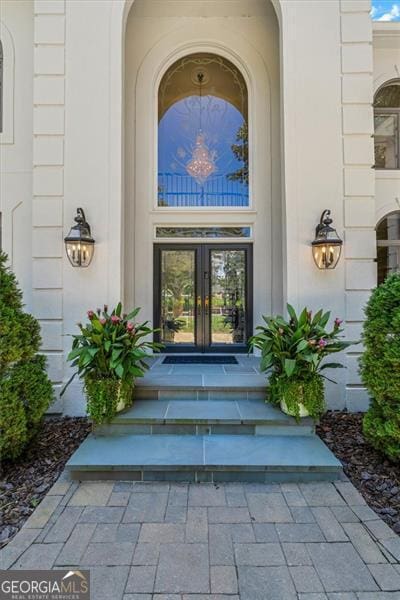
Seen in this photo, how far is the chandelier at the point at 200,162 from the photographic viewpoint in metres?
6.04

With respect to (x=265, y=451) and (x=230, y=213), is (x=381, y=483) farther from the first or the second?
(x=230, y=213)

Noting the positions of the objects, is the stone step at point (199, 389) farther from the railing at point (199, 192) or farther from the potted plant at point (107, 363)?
the railing at point (199, 192)

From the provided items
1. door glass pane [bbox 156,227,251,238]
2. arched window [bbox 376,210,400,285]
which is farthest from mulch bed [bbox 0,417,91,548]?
arched window [bbox 376,210,400,285]

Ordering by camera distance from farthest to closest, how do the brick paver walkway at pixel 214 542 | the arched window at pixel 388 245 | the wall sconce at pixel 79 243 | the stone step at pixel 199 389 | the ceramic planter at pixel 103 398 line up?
the arched window at pixel 388 245, the wall sconce at pixel 79 243, the stone step at pixel 199 389, the ceramic planter at pixel 103 398, the brick paver walkway at pixel 214 542

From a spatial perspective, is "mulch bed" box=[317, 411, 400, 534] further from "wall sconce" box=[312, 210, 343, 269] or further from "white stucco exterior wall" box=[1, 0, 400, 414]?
"wall sconce" box=[312, 210, 343, 269]

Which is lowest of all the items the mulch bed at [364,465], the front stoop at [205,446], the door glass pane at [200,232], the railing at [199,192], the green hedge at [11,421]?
the mulch bed at [364,465]

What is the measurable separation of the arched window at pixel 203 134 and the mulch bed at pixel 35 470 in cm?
402

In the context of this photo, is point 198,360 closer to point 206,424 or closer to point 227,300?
point 227,300

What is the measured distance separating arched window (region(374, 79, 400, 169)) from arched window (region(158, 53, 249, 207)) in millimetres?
2399

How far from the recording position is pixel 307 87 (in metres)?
4.56

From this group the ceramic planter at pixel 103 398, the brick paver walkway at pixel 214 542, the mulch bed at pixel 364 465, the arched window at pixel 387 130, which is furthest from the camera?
the arched window at pixel 387 130

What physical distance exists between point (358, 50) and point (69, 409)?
6.37m

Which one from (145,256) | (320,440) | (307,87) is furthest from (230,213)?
(320,440)

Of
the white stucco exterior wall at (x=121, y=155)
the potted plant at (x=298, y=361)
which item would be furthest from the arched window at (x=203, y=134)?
the potted plant at (x=298, y=361)
